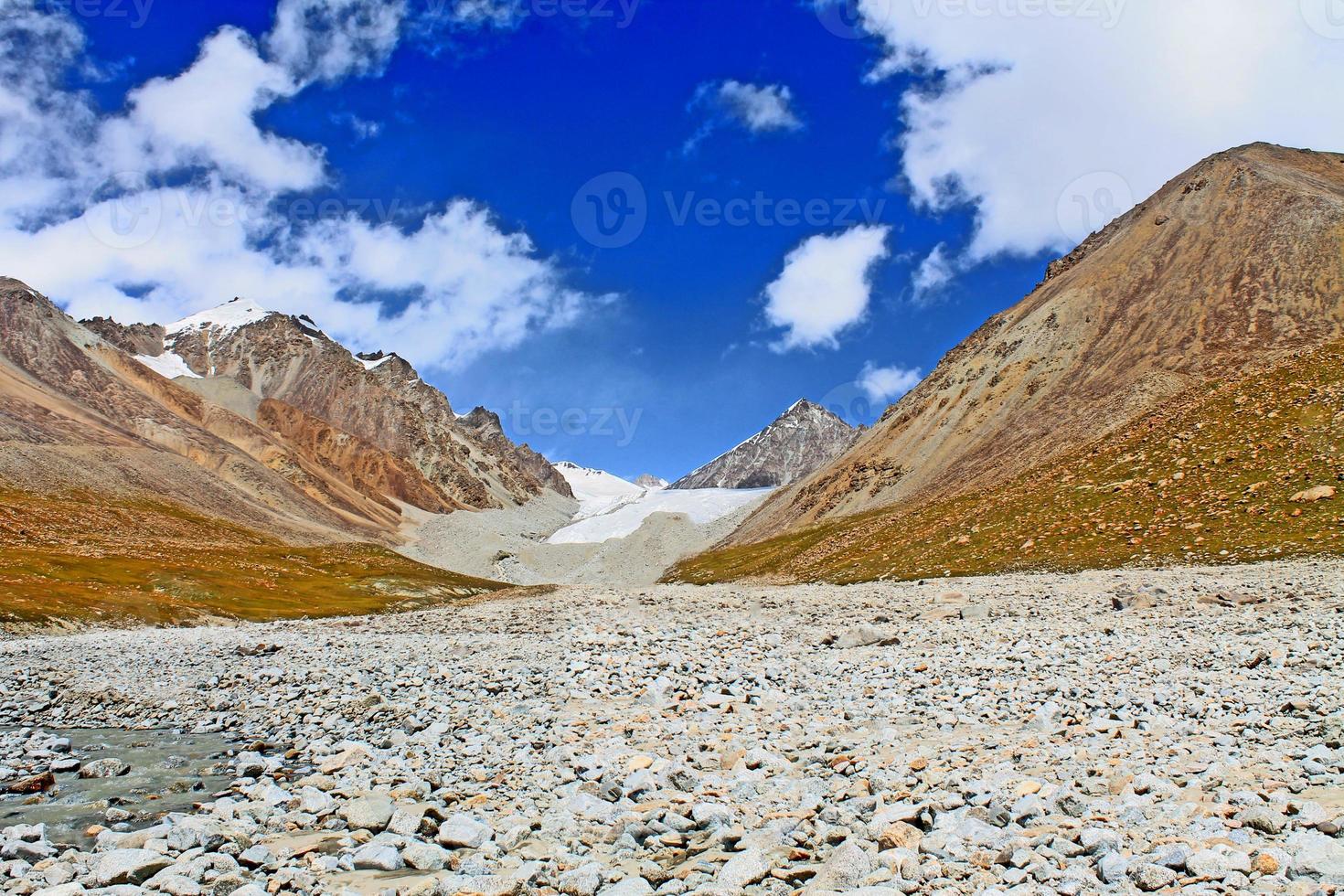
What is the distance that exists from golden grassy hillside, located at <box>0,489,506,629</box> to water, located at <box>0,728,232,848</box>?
3644 cm

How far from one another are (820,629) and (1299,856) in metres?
25.6

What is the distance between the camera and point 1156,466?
58.3 metres

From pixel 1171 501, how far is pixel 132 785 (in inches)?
2224

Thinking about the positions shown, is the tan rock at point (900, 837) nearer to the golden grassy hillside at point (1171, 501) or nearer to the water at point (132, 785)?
the water at point (132, 785)

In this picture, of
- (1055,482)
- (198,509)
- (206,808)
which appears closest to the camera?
(206,808)

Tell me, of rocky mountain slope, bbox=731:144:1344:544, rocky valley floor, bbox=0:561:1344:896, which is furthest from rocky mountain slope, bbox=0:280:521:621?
rocky mountain slope, bbox=731:144:1344:544

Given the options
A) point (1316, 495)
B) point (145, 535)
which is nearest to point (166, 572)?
point (145, 535)

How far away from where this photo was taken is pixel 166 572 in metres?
75.7

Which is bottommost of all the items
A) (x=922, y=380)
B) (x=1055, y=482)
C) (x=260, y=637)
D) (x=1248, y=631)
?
(x=260, y=637)

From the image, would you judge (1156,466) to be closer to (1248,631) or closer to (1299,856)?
(1248,631)

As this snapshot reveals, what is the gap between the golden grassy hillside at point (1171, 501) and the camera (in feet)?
144

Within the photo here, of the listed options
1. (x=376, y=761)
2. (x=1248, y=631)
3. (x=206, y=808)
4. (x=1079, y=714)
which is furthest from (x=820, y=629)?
(x=206, y=808)

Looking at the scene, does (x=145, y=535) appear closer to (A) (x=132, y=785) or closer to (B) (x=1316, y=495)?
(A) (x=132, y=785)

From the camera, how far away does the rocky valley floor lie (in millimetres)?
8477
